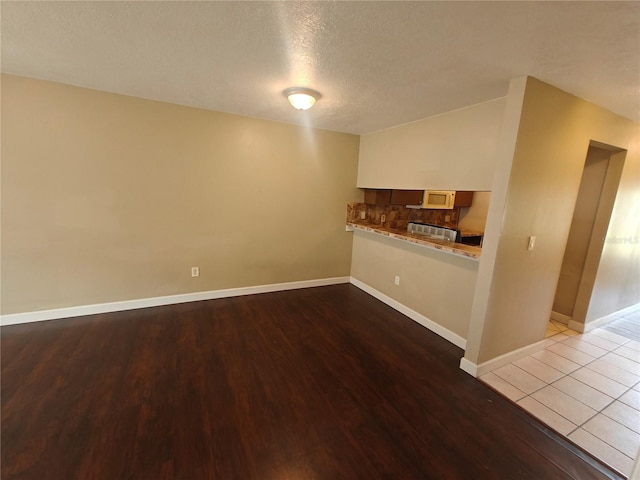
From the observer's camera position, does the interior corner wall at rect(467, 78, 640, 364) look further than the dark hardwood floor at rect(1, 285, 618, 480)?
Yes

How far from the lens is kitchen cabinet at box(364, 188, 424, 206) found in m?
4.13

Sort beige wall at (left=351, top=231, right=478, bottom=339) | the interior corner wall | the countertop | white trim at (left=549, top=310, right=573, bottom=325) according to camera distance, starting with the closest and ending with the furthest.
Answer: the interior corner wall
the countertop
beige wall at (left=351, top=231, right=478, bottom=339)
white trim at (left=549, top=310, right=573, bottom=325)

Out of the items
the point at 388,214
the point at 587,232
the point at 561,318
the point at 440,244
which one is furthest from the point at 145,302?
the point at 587,232

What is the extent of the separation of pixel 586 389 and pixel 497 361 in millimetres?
652

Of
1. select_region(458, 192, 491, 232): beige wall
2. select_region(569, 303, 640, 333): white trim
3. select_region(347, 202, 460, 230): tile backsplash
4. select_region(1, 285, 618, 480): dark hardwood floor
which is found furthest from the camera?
select_region(458, 192, 491, 232): beige wall

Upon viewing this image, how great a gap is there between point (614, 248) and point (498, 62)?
2952 mm

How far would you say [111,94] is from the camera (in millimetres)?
2688

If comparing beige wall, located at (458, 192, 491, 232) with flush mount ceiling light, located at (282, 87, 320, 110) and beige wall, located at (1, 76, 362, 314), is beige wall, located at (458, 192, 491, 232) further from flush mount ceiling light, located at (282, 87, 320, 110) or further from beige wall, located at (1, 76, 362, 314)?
flush mount ceiling light, located at (282, 87, 320, 110)

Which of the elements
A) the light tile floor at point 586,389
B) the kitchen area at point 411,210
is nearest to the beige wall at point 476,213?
the kitchen area at point 411,210

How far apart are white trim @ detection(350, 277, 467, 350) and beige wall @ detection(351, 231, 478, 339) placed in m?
0.04

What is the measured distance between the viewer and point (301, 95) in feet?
7.59

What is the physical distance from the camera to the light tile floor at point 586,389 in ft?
5.58

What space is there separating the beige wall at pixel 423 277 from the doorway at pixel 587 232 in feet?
5.61

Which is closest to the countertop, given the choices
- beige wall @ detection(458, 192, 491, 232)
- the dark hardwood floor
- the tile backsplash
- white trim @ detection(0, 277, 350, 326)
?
the tile backsplash
